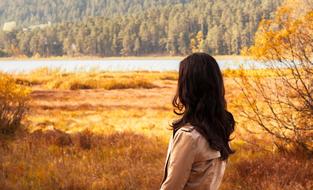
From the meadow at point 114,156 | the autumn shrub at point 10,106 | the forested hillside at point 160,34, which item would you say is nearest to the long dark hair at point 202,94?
the meadow at point 114,156

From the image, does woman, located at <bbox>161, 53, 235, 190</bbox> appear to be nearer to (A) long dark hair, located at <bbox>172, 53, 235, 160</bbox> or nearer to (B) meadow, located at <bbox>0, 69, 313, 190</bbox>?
(A) long dark hair, located at <bbox>172, 53, 235, 160</bbox>

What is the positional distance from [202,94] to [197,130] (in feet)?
0.57

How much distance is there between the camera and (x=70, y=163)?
696 centimetres

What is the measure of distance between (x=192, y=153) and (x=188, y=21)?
86790 mm

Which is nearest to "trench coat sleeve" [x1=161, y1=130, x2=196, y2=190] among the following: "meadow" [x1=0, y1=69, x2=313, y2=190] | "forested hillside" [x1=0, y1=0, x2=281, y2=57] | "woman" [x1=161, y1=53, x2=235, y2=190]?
"woman" [x1=161, y1=53, x2=235, y2=190]

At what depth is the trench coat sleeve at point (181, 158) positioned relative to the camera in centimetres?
210

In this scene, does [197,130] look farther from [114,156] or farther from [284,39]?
[114,156]

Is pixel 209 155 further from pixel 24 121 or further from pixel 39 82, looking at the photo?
pixel 39 82

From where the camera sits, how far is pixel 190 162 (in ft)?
6.93

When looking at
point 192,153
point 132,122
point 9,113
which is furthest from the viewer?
point 132,122

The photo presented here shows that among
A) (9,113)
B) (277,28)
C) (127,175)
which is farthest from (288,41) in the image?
(9,113)

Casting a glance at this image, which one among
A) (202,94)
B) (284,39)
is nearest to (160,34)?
(284,39)

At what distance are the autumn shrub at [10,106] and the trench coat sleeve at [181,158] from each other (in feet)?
25.4

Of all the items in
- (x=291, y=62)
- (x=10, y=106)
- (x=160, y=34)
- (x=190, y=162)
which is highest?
(x=190, y=162)
